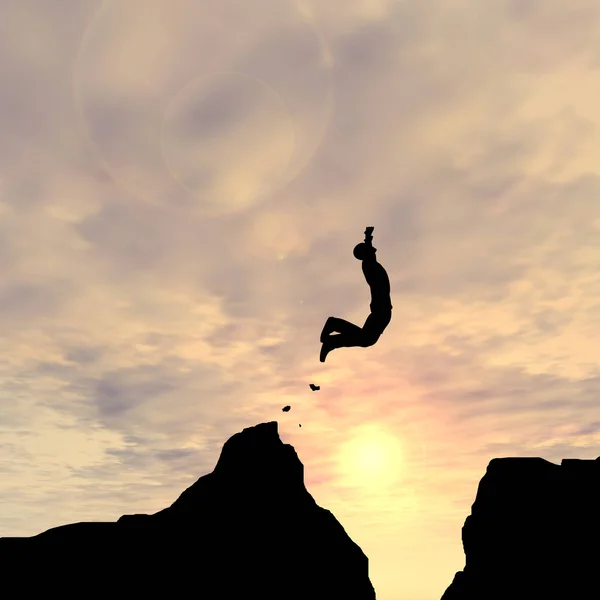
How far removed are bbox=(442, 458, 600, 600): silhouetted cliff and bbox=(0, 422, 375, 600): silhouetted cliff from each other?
28.0 feet

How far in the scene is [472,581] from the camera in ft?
122

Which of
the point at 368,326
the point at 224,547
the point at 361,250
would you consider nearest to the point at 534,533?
the point at 224,547

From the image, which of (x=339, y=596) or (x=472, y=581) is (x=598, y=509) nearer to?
(x=472, y=581)

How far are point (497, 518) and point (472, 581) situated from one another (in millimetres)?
4352

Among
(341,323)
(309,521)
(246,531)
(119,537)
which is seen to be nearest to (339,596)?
(309,521)

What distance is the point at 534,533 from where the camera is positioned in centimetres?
3356

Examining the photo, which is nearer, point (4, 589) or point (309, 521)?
point (4, 589)

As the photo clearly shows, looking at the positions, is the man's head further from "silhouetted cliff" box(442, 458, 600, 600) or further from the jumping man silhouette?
"silhouetted cliff" box(442, 458, 600, 600)

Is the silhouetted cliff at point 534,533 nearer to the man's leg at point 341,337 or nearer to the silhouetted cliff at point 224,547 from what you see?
the silhouetted cliff at point 224,547

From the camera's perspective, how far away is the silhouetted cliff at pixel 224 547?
101 ft

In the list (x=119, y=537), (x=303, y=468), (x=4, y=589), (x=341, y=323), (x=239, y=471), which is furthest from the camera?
(x=303, y=468)

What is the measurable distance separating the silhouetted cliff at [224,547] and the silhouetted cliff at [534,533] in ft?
28.0

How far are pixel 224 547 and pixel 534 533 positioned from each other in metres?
16.6

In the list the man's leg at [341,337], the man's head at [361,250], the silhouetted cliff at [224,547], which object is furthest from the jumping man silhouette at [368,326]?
the silhouetted cliff at [224,547]
